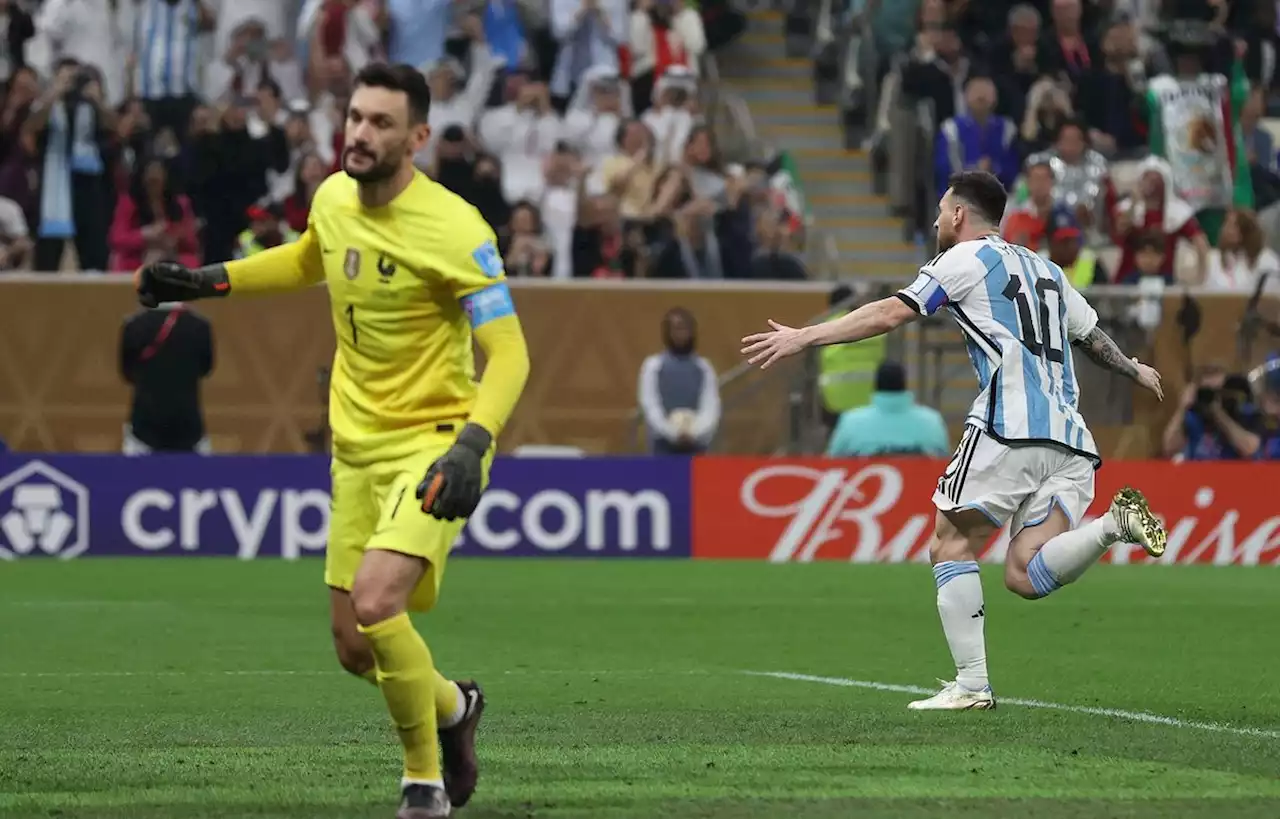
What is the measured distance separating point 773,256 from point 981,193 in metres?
12.8

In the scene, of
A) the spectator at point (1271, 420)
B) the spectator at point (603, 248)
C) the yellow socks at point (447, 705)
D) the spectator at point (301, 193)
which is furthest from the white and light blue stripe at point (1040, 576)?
the spectator at point (603, 248)

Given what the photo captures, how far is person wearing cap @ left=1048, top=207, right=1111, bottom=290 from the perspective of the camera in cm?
2184

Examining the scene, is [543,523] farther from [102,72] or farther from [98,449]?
[102,72]

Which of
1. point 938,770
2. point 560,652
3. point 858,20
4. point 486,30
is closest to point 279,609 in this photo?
point 560,652

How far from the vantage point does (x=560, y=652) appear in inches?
512

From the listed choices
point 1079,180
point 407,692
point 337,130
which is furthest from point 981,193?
point 1079,180

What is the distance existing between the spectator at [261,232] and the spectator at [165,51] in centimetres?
223

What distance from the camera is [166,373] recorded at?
20000mm

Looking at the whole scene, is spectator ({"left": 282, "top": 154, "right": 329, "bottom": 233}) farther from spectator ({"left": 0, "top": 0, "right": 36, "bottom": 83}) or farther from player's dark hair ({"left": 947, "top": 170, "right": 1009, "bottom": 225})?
player's dark hair ({"left": 947, "top": 170, "right": 1009, "bottom": 225})

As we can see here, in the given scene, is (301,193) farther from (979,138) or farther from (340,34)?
(979,138)

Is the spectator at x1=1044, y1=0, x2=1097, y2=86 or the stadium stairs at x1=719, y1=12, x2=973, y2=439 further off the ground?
the spectator at x1=1044, y1=0, x2=1097, y2=86

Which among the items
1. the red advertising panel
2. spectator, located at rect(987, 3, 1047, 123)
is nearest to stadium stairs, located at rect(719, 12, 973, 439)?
spectator, located at rect(987, 3, 1047, 123)

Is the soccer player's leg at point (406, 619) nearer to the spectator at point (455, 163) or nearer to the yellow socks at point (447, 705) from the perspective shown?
the yellow socks at point (447, 705)

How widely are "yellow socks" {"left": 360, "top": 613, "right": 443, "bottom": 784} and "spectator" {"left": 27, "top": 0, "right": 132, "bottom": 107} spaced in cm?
1670
